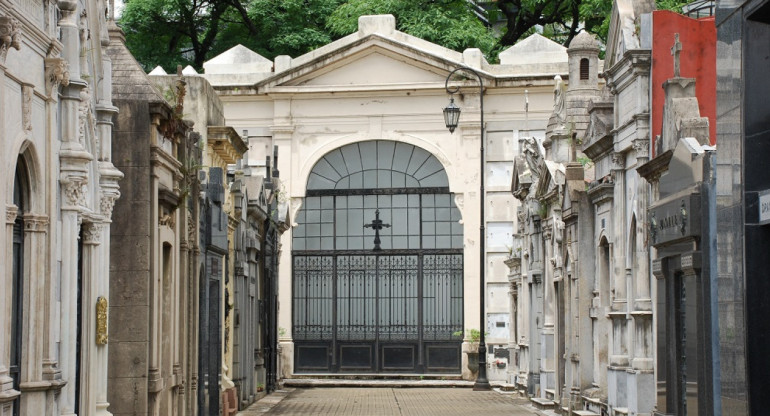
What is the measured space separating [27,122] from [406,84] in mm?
30539

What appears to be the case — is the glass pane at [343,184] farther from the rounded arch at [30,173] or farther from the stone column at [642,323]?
the rounded arch at [30,173]

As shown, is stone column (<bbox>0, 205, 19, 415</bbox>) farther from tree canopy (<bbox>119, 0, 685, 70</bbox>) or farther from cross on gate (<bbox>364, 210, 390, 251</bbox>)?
tree canopy (<bbox>119, 0, 685, 70</bbox>)

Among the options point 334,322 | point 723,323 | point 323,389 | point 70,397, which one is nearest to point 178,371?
point 70,397

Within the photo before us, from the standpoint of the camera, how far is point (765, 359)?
428 inches

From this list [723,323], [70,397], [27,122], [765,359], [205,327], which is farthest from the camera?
[205,327]

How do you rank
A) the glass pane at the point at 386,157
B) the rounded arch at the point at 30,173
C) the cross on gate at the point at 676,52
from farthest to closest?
the glass pane at the point at 386,157 < the cross on gate at the point at 676,52 < the rounded arch at the point at 30,173

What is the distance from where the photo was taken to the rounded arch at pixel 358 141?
42250mm

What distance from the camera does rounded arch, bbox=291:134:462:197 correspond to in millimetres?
42250

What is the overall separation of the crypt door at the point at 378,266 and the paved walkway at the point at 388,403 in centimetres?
323

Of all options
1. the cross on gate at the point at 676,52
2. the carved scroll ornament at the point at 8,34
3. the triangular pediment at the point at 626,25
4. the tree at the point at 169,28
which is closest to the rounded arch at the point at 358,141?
the tree at the point at 169,28

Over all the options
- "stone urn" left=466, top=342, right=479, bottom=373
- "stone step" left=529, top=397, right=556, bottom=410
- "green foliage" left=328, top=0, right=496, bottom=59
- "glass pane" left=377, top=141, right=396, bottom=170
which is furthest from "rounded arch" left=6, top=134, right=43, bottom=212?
"green foliage" left=328, top=0, right=496, bottom=59

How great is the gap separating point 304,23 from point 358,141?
869 centimetres

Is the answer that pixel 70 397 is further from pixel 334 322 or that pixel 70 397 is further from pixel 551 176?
pixel 334 322

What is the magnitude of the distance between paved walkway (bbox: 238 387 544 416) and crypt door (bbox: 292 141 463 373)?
3.23 meters
